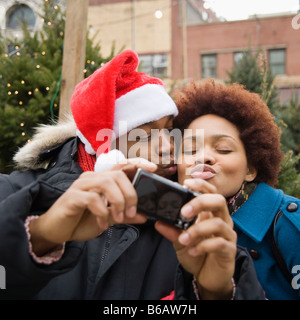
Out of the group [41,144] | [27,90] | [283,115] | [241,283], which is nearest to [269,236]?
[241,283]

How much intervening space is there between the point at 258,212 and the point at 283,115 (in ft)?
20.5

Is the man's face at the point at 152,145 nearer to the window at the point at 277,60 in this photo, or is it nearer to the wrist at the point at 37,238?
Result: the wrist at the point at 37,238

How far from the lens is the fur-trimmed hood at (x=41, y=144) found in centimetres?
161

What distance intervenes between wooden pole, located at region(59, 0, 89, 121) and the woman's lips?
1561mm

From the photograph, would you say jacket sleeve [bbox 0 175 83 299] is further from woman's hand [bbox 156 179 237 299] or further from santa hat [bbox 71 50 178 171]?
santa hat [bbox 71 50 178 171]

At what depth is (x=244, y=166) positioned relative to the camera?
5.45 feet

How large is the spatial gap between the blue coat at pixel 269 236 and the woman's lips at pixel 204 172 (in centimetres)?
25

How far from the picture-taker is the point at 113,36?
2284cm

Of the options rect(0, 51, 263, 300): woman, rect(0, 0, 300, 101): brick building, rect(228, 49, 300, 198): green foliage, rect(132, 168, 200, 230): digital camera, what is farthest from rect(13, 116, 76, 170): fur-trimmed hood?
rect(0, 0, 300, 101): brick building

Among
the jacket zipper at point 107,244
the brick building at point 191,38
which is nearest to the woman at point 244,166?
the jacket zipper at point 107,244

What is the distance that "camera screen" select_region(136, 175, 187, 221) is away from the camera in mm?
992

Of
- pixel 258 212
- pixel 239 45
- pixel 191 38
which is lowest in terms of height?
pixel 258 212

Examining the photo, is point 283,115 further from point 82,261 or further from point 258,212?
point 82,261
